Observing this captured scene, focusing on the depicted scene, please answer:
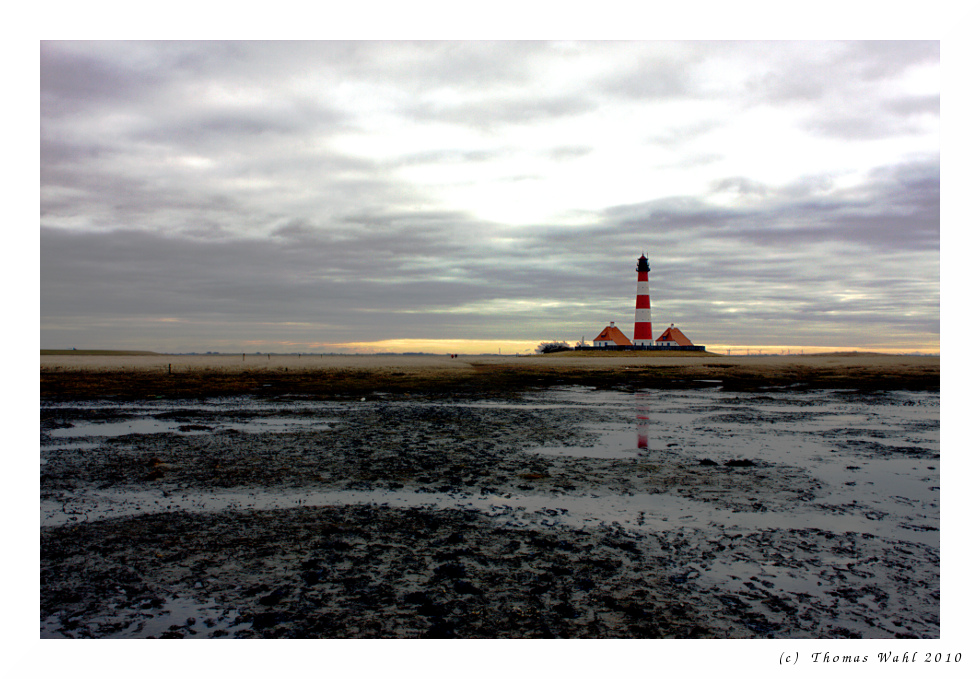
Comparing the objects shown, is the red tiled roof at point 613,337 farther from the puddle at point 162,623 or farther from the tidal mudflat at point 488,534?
the puddle at point 162,623

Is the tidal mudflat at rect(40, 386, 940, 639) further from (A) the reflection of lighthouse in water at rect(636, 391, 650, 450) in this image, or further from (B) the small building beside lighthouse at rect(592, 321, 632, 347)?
(B) the small building beside lighthouse at rect(592, 321, 632, 347)

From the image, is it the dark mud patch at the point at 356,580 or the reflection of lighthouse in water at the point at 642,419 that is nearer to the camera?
the dark mud patch at the point at 356,580

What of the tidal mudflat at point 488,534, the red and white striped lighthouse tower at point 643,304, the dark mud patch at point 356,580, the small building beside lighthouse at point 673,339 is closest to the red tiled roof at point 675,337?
the small building beside lighthouse at point 673,339

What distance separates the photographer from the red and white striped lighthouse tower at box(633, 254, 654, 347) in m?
69.5

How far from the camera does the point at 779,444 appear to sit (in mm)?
10180

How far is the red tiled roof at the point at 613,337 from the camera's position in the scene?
253 ft

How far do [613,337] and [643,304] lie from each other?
354 inches

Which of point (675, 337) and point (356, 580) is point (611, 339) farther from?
point (356, 580)

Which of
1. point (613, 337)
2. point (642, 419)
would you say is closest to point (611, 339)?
point (613, 337)

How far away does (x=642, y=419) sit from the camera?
13633 mm

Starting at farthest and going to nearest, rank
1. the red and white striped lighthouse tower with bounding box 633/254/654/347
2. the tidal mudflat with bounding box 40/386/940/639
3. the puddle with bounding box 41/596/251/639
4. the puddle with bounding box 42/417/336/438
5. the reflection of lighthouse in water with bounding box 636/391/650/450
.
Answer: the red and white striped lighthouse tower with bounding box 633/254/654/347 → the puddle with bounding box 42/417/336/438 → the reflection of lighthouse in water with bounding box 636/391/650/450 → the tidal mudflat with bounding box 40/386/940/639 → the puddle with bounding box 41/596/251/639

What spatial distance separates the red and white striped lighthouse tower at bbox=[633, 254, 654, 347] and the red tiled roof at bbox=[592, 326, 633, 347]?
5.21 m

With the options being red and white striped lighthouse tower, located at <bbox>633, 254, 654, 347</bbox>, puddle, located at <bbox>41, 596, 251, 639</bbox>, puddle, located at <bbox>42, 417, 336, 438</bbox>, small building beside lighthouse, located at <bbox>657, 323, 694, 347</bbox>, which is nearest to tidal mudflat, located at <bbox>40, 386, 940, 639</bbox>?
puddle, located at <bbox>41, 596, 251, 639</bbox>

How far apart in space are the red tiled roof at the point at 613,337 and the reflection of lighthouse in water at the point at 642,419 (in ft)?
189
